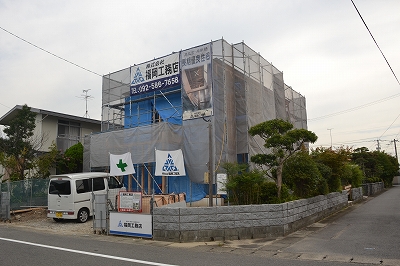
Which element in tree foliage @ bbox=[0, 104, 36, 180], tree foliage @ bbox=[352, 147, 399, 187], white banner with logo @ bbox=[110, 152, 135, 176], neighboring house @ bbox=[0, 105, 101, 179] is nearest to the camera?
white banner with logo @ bbox=[110, 152, 135, 176]

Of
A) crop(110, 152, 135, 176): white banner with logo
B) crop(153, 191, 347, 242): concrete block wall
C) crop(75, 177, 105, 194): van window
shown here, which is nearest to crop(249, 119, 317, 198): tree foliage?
crop(153, 191, 347, 242): concrete block wall

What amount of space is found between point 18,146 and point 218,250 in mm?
14676

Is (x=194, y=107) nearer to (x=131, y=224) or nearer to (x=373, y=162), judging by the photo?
(x=131, y=224)

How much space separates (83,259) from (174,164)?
26.4 ft

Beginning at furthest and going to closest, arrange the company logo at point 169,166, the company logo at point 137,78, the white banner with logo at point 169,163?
the company logo at point 137,78 → the company logo at point 169,166 → the white banner with logo at point 169,163

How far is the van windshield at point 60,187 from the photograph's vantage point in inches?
510

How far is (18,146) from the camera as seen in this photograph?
1811 cm

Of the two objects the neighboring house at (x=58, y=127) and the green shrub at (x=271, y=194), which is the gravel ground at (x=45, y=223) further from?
the neighboring house at (x=58, y=127)

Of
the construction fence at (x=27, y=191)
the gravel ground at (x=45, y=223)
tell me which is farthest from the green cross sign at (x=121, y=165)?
the construction fence at (x=27, y=191)

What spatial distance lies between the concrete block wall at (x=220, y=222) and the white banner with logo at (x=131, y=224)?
0.23 m

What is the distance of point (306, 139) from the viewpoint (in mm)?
11570

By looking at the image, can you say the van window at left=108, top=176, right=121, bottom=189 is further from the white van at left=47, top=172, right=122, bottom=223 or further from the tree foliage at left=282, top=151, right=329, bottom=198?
the tree foliage at left=282, top=151, right=329, bottom=198

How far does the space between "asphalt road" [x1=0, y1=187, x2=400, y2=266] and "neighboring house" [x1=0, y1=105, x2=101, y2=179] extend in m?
13.3

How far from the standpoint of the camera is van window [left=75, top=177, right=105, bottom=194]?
1309 centimetres
